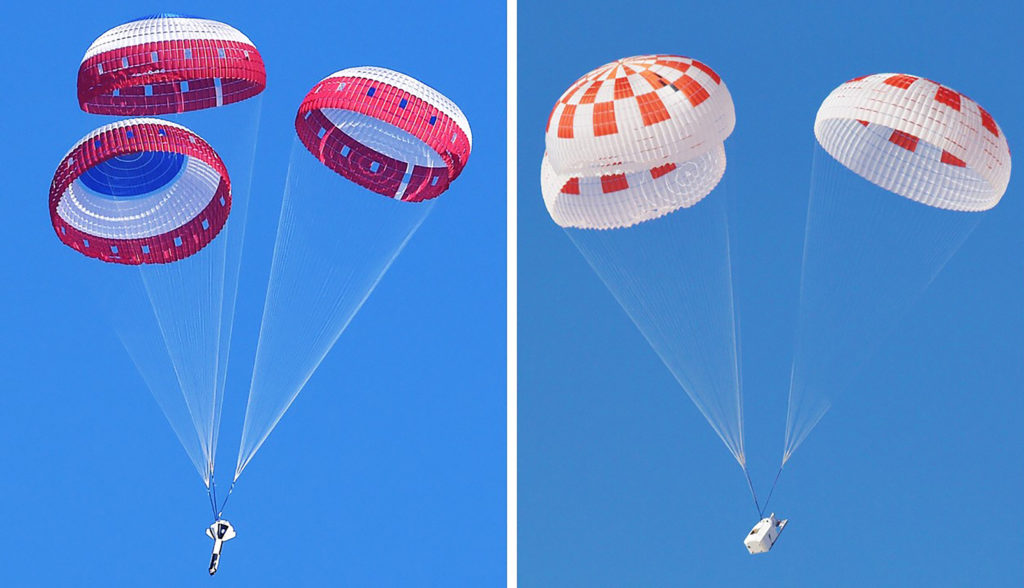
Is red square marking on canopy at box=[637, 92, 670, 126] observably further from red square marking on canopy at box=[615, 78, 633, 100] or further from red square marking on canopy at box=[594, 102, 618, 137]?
red square marking on canopy at box=[594, 102, 618, 137]

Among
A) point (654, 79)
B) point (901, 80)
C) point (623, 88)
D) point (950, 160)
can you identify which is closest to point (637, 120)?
point (623, 88)

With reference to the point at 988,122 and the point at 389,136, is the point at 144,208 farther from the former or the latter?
the point at 988,122

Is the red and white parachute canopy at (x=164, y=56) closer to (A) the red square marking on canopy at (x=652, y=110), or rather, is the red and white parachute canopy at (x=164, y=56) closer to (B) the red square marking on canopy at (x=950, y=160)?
(A) the red square marking on canopy at (x=652, y=110)

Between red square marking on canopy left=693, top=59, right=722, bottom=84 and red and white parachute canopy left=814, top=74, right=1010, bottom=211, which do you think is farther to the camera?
red square marking on canopy left=693, top=59, right=722, bottom=84

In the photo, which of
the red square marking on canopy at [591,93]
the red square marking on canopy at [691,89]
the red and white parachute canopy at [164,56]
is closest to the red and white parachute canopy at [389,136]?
the red and white parachute canopy at [164,56]

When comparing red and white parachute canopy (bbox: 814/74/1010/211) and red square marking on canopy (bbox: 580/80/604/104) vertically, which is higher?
red square marking on canopy (bbox: 580/80/604/104)

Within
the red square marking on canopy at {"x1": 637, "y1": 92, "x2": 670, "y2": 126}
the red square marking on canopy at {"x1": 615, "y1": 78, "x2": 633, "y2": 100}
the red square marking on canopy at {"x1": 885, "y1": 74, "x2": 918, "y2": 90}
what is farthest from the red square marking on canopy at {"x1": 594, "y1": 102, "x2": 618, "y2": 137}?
the red square marking on canopy at {"x1": 885, "y1": 74, "x2": 918, "y2": 90}

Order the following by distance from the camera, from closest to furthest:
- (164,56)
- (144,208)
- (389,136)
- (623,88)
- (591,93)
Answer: (623,88) < (591,93) < (164,56) < (389,136) < (144,208)
